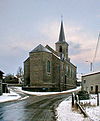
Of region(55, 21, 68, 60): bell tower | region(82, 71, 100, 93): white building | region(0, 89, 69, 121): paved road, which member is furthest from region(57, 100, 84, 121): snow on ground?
region(55, 21, 68, 60): bell tower

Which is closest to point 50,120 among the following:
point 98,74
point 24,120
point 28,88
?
point 24,120

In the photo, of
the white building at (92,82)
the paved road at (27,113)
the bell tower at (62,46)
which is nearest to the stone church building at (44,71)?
the bell tower at (62,46)

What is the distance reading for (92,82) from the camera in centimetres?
5194

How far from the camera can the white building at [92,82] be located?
164 ft

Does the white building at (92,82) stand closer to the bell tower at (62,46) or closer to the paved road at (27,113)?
the paved road at (27,113)

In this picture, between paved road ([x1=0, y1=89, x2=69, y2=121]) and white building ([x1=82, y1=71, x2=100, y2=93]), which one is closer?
paved road ([x1=0, y1=89, x2=69, y2=121])

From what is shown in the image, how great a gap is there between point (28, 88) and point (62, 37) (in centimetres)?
3582

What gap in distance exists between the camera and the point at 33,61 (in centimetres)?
7081

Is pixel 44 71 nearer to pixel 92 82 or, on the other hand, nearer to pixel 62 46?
pixel 92 82

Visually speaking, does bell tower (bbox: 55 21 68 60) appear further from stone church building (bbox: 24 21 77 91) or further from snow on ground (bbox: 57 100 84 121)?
snow on ground (bbox: 57 100 84 121)

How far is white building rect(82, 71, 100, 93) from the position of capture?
4988cm

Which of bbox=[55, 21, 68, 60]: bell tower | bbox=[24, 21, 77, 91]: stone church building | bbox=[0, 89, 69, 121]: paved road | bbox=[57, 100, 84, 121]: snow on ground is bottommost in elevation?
bbox=[0, 89, 69, 121]: paved road

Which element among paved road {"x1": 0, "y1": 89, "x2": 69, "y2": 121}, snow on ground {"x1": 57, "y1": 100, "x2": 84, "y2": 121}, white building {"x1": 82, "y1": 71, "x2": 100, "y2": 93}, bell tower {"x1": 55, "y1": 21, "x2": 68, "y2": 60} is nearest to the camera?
snow on ground {"x1": 57, "y1": 100, "x2": 84, "y2": 121}

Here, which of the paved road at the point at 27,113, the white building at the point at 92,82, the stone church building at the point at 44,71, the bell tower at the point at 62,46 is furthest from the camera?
the bell tower at the point at 62,46
